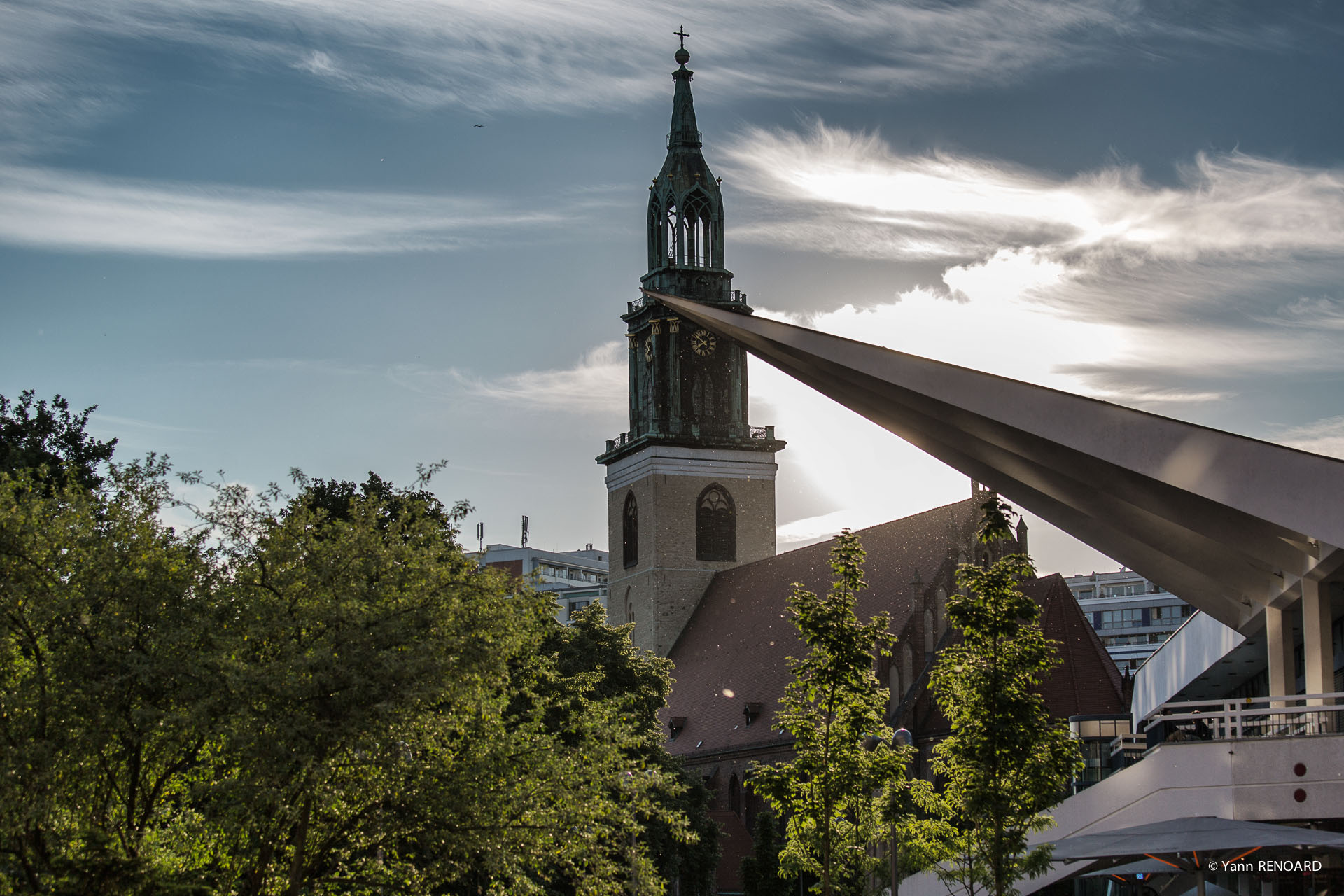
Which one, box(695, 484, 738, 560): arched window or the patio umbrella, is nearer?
the patio umbrella

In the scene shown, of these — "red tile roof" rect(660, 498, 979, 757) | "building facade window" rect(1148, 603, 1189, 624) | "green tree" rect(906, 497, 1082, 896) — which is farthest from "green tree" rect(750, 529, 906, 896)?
"building facade window" rect(1148, 603, 1189, 624)

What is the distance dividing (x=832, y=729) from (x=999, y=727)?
4094mm

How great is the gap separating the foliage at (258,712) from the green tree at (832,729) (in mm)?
4072

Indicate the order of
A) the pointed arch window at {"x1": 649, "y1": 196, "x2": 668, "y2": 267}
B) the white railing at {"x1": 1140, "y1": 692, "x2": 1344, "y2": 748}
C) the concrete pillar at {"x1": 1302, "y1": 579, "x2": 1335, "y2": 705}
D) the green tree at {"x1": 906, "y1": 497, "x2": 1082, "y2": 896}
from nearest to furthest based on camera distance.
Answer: the white railing at {"x1": 1140, "y1": 692, "x2": 1344, "y2": 748}
the green tree at {"x1": 906, "y1": 497, "x2": 1082, "y2": 896}
the concrete pillar at {"x1": 1302, "y1": 579, "x2": 1335, "y2": 705}
the pointed arch window at {"x1": 649, "y1": 196, "x2": 668, "y2": 267}

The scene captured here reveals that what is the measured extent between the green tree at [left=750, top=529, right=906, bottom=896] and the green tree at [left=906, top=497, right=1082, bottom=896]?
1.82 meters

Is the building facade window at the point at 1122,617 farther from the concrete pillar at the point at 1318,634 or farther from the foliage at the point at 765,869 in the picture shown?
the concrete pillar at the point at 1318,634

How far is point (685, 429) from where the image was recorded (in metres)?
80.2

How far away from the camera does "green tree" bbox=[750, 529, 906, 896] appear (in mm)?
27797

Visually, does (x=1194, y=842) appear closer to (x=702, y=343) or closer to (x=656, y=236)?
(x=702, y=343)

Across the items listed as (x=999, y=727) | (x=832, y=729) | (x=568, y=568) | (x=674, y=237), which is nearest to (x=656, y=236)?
(x=674, y=237)

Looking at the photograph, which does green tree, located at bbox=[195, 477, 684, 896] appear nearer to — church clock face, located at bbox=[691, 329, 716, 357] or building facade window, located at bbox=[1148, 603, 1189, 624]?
church clock face, located at bbox=[691, 329, 716, 357]

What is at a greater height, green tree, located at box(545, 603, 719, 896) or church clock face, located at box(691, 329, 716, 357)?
church clock face, located at box(691, 329, 716, 357)

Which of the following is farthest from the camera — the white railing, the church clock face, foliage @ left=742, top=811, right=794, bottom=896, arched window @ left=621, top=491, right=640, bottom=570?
arched window @ left=621, top=491, right=640, bottom=570

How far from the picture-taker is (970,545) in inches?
2618
